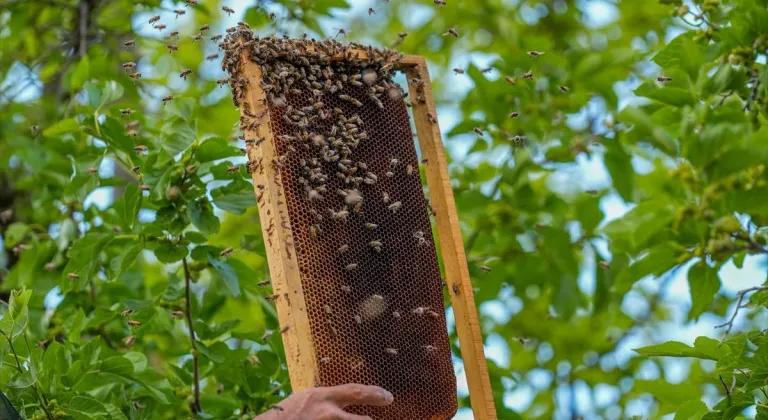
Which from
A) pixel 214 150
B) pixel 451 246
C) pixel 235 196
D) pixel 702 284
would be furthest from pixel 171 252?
pixel 702 284

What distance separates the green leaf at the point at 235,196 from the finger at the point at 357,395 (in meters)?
1.33

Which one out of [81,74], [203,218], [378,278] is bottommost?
[378,278]

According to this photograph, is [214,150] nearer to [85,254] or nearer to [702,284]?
[85,254]

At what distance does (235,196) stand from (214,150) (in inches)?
9.9

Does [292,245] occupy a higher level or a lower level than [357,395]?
higher

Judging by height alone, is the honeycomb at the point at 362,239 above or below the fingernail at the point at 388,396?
above

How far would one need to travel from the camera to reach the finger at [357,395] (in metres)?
4.07

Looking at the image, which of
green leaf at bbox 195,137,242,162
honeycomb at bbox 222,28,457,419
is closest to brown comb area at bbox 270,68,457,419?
honeycomb at bbox 222,28,457,419

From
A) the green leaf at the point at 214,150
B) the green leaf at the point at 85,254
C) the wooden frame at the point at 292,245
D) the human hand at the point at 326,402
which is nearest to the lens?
the human hand at the point at 326,402

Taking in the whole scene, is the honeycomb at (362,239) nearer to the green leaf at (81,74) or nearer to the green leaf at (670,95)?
the green leaf at (670,95)

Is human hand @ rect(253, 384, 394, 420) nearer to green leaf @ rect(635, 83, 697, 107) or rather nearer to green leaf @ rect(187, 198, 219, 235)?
green leaf @ rect(187, 198, 219, 235)

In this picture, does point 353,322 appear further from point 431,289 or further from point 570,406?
point 570,406

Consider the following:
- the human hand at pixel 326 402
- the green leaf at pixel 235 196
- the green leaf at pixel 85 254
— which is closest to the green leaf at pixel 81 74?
the green leaf at pixel 85 254

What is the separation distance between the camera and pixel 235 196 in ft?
17.0
